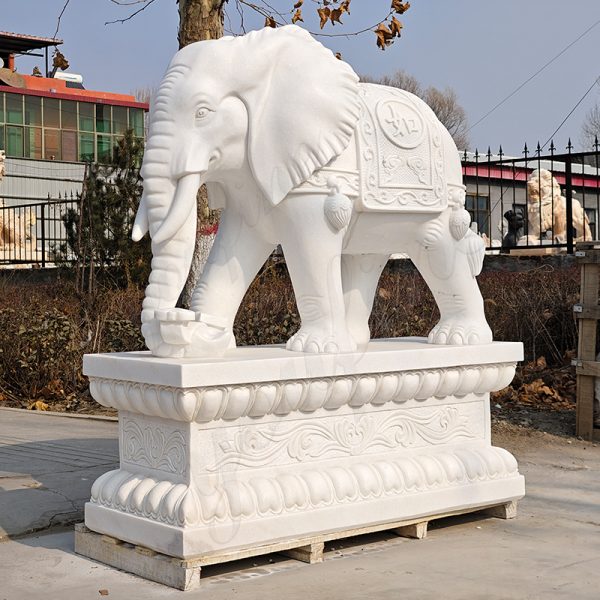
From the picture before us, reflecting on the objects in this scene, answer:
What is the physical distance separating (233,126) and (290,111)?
248 millimetres

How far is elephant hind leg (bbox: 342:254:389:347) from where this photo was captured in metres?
4.71

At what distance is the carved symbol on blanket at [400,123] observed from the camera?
435 cm

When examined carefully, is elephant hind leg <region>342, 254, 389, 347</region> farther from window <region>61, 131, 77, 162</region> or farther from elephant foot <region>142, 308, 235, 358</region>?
window <region>61, 131, 77, 162</region>

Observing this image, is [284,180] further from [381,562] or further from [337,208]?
[381,562]

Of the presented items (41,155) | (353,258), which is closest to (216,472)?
(353,258)

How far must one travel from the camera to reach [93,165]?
1304 cm

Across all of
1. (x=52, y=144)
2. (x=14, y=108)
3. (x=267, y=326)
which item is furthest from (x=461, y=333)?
(x=52, y=144)

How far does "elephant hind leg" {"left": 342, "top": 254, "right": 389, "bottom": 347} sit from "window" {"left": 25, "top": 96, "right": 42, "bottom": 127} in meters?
31.7

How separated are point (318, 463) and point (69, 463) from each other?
2.15 metres

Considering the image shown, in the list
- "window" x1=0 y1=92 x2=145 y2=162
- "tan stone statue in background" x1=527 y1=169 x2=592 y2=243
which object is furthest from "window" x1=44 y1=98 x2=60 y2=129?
"tan stone statue in background" x1=527 y1=169 x2=592 y2=243

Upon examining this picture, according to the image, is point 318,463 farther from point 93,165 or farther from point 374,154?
point 93,165

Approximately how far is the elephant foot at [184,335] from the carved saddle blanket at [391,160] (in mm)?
703

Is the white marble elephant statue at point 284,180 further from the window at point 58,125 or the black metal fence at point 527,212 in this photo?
the window at point 58,125

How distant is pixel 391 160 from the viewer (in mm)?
4348
